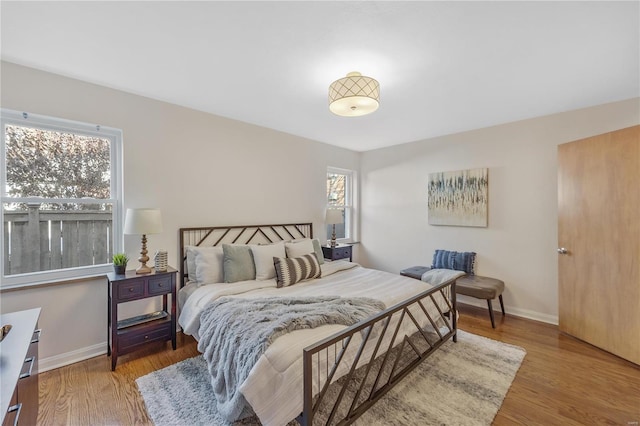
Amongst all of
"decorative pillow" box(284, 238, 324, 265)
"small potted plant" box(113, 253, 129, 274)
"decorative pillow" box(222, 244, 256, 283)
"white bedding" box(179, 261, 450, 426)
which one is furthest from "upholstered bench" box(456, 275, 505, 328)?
"small potted plant" box(113, 253, 129, 274)

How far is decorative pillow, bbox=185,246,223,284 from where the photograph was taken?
2.72 m

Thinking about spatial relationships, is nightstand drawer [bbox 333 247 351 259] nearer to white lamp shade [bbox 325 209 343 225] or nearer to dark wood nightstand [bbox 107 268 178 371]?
white lamp shade [bbox 325 209 343 225]

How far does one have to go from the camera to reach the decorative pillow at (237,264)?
273 centimetres

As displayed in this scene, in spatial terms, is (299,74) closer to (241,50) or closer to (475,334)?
(241,50)

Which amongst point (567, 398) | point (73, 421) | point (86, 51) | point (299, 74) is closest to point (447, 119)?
point (299, 74)

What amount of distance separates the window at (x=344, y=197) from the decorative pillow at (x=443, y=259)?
1636 millimetres

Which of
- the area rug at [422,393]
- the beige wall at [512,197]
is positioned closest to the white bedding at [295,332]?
the area rug at [422,393]

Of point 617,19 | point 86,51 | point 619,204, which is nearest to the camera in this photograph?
point 617,19

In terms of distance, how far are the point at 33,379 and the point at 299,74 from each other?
250cm

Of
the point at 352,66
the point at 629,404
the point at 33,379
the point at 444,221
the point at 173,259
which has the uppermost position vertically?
the point at 352,66

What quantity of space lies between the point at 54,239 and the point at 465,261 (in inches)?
180

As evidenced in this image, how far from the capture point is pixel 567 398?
1.92 metres

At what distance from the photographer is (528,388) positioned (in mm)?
2021

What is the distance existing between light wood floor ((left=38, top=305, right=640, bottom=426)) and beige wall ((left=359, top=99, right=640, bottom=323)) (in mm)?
825
